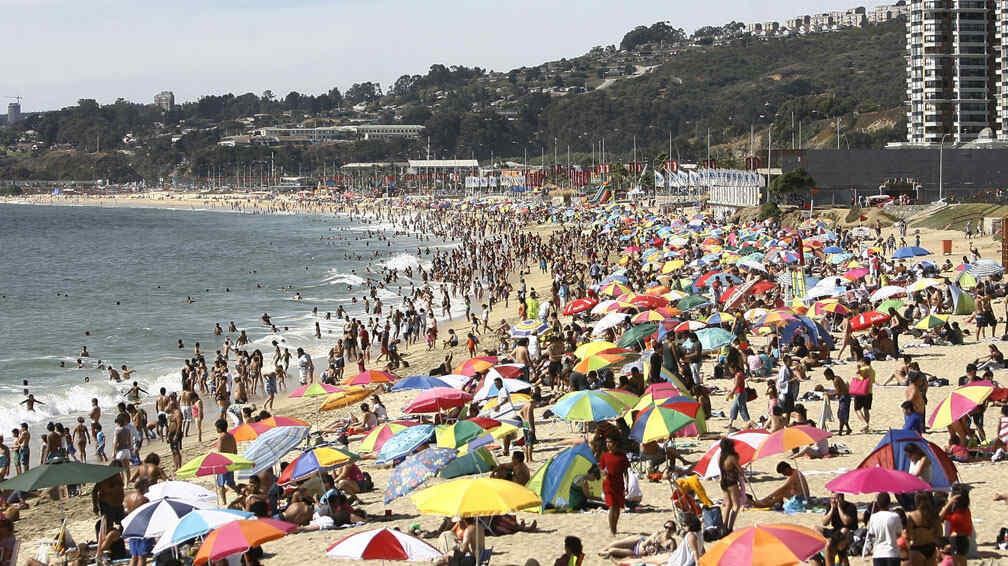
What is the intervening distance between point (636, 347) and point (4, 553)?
11221mm

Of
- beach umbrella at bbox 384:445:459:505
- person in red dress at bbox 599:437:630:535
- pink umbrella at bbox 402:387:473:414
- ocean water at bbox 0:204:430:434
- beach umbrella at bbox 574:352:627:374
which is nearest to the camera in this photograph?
person in red dress at bbox 599:437:630:535

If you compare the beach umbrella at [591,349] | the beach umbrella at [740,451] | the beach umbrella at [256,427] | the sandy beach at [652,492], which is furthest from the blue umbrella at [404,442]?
the beach umbrella at [591,349]

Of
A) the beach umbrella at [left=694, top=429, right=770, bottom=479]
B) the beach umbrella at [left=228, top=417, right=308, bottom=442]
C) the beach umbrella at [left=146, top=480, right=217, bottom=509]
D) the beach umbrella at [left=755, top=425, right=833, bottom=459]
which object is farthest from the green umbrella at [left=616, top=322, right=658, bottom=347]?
the beach umbrella at [left=146, top=480, right=217, bottom=509]

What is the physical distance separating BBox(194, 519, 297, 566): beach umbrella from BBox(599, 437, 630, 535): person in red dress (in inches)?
111

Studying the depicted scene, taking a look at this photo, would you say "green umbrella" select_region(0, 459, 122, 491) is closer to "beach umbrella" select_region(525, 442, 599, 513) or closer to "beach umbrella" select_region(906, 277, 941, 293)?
"beach umbrella" select_region(525, 442, 599, 513)

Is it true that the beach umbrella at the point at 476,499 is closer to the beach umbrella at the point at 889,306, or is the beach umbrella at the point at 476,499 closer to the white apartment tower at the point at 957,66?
Result: the beach umbrella at the point at 889,306

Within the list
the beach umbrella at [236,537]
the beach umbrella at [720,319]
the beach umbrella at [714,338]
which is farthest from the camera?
the beach umbrella at [720,319]

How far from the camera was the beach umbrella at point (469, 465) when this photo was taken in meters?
11.4

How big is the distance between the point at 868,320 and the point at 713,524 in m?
10.4

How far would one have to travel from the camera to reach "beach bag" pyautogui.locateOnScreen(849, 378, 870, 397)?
13578 millimetres

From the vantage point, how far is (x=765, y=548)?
292 inches

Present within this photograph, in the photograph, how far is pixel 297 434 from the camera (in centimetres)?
1290

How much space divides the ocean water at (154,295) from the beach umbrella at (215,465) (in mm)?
11383

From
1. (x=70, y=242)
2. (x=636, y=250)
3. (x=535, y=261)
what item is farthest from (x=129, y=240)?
(x=636, y=250)
